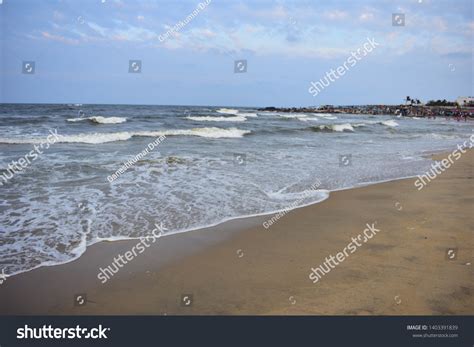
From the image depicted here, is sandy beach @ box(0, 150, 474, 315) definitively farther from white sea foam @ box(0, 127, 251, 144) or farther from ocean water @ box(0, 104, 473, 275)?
white sea foam @ box(0, 127, 251, 144)

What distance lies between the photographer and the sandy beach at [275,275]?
3.71 meters

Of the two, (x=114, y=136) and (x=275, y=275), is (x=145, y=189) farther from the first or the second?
(x=114, y=136)

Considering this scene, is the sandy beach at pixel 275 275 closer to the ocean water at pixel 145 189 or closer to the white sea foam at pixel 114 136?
the ocean water at pixel 145 189

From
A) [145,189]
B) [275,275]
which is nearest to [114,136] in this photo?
[145,189]

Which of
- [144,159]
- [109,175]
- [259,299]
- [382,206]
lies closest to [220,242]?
[259,299]

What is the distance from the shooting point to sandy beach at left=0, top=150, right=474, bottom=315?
146 inches

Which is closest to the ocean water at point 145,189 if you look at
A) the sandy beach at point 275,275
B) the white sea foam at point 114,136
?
the sandy beach at point 275,275

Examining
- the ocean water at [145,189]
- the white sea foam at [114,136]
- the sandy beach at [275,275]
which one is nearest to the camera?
the sandy beach at [275,275]

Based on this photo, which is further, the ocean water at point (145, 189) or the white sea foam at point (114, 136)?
the white sea foam at point (114, 136)

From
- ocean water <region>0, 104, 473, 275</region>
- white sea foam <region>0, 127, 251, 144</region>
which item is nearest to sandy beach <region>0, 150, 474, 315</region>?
ocean water <region>0, 104, 473, 275</region>

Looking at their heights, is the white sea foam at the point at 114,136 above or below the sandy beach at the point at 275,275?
above

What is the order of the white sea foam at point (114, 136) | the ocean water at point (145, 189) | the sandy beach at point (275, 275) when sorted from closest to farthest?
1. the sandy beach at point (275, 275)
2. the ocean water at point (145, 189)
3. the white sea foam at point (114, 136)
